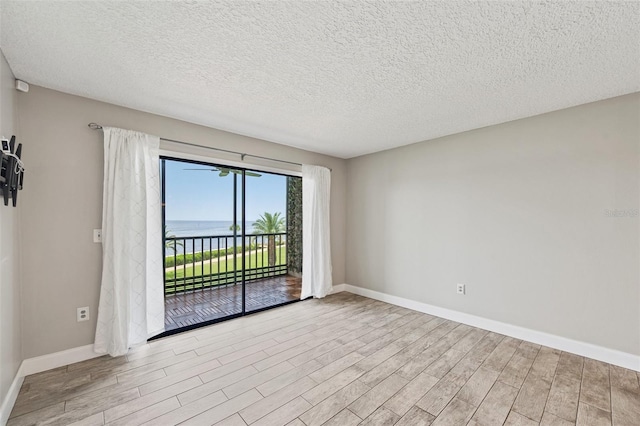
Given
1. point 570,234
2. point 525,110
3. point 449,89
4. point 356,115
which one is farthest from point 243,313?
point 525,110

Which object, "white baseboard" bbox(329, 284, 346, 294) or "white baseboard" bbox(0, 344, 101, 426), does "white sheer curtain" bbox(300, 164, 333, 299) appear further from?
"white baseboard" bbox(0, 344, 101, 426)

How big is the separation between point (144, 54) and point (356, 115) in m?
1.97

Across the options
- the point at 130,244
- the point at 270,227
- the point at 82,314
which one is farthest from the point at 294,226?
the point at 82,314

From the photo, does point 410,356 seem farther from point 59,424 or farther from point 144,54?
point 144,54

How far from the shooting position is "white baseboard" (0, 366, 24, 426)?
66.3 inches

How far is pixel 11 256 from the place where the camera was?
1.98 meters

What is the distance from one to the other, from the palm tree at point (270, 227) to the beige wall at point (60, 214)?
2439 millimetres

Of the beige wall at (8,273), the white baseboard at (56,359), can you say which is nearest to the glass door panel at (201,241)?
the white baseboard at (56,359)

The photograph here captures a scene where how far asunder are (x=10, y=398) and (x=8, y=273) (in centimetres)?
85

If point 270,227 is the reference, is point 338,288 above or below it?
below

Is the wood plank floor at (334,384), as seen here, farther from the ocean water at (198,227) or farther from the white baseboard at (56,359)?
the ocean water at (198,227)

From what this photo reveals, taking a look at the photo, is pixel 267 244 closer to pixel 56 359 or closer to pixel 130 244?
pixel 130 244

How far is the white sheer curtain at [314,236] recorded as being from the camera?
4.35m

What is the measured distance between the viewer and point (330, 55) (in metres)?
1.87
